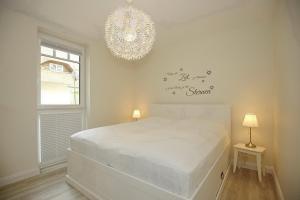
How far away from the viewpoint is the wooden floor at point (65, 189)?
6.08 ft

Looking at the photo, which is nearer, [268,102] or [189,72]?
[268,102]

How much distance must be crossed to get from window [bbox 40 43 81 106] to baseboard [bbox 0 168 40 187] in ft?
3.68

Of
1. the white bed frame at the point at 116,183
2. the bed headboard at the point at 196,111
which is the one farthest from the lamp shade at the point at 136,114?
the white bed frame at the point at 116,183

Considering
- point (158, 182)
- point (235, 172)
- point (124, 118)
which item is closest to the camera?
point (158, 182)

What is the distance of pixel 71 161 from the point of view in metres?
2.12

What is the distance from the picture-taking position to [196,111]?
316cm

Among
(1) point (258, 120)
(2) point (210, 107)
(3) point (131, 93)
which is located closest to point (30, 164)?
(3) point (131, 93)

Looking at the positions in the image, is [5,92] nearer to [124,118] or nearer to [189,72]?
[124,118]

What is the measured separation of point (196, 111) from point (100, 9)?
2.60 meters

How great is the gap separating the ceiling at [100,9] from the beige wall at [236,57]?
0.27 metres

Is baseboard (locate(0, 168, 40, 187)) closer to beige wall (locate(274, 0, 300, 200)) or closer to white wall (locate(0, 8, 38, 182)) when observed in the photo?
white wall (locate(0, 8, 38, 182))

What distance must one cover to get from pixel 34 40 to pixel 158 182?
112 inches

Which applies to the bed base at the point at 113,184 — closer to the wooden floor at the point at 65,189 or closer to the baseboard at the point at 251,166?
the wooden floor at the point at 65,189

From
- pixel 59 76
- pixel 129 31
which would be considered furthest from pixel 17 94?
pixel 129 31
